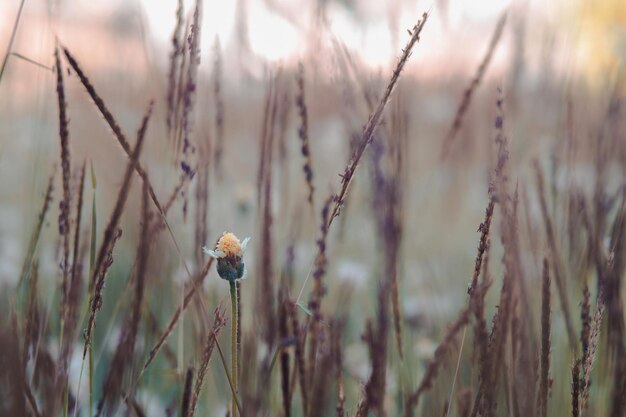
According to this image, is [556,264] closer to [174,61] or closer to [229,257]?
[229,257]

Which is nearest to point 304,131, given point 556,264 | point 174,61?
point 174,61

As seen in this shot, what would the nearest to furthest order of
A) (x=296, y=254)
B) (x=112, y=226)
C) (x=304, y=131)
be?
(x=112, y=226), (x=304, y=131), (x=296, y=254)

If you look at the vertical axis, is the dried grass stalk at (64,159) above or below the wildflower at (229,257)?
above

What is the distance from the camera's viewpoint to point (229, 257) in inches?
22.1

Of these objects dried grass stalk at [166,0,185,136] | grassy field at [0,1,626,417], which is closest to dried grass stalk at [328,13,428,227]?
grassy field at [0,1,626,417]

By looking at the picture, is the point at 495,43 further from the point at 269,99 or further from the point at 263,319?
the point at 263,319

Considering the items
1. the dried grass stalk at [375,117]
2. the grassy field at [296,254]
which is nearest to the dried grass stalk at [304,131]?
the grassy field at [296,254]

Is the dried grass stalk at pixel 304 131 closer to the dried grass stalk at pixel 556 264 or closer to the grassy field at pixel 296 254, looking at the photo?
the grassy field at pixel 296 254

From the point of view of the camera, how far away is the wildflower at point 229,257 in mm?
545

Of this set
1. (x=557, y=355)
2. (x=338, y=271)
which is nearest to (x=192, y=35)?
(x=557, y=355)

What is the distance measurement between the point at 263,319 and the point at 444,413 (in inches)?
7.4

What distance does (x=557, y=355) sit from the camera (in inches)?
40.9

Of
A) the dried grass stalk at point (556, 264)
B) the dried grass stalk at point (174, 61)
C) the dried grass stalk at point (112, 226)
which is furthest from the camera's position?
the dried grass stalk at point (174, 61)

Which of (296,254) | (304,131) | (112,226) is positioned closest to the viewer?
(112,226)
